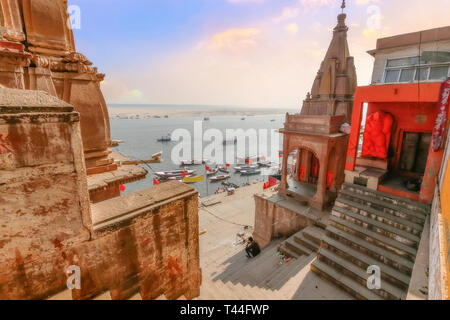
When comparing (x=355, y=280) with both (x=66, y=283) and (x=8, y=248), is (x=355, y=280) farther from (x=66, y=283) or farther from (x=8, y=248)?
(x=8, y=248)

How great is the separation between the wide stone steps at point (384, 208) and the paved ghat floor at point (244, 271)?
3162 mm

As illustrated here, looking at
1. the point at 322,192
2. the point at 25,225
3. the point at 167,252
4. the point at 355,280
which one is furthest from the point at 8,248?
the point at 322,192

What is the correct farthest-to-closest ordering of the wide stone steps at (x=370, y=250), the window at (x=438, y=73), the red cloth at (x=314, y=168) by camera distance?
the red cloth at (x=314, y=168)
the window at (x=438, y=73)
the wide stone steps at (x=370, y=250)

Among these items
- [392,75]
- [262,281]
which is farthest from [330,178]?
[262,281]

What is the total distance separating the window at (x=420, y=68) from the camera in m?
8.99

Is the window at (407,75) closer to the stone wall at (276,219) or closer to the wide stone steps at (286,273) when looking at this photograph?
the stone wall at (276,219)

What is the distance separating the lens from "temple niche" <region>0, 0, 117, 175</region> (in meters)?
4.44

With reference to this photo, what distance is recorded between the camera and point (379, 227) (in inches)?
317

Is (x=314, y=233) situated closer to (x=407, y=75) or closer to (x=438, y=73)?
(x=407, y=75)

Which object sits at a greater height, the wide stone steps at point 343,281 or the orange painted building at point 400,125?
the orange painted building at point 400,125

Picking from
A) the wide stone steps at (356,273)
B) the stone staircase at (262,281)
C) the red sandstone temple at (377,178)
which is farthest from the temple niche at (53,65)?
the wide stone steps at (356,273)

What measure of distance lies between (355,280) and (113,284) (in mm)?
8001
